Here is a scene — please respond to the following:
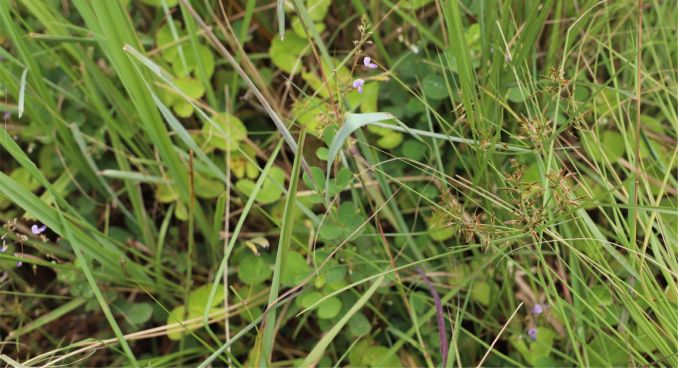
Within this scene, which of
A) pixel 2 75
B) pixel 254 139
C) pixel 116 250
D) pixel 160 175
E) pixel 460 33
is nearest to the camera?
pixel 460 33

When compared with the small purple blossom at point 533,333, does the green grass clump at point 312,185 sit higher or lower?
higher

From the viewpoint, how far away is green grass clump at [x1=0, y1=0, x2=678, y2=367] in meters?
1.19

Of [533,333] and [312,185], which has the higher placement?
[312,185]

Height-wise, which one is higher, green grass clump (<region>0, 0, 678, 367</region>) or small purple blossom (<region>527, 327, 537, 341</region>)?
green grass clump (<region>0, 0, 678, 367</region>)

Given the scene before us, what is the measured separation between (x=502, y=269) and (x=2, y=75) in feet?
3.43

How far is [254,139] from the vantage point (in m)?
1.57

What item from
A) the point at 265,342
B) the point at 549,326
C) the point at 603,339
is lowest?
the point at 549,326

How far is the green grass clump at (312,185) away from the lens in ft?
3.90

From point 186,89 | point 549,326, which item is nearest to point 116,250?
point 186,89

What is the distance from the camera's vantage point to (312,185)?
118cm

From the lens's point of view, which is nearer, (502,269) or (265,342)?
(265,342)

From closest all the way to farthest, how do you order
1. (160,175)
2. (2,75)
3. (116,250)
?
(2,75) → (116,250) → (160,175)

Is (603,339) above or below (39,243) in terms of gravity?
below

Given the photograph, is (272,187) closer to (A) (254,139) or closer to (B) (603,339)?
(A) (254,139)
